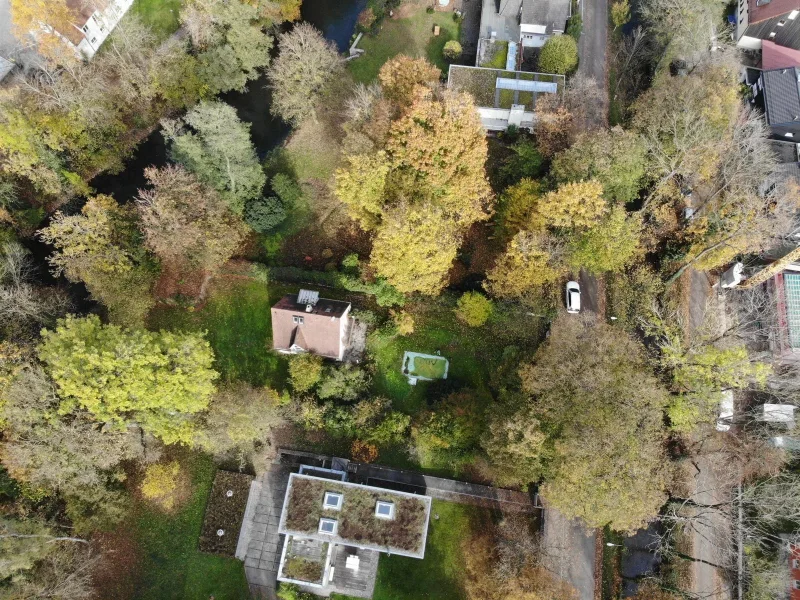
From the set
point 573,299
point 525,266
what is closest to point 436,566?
point 525,266

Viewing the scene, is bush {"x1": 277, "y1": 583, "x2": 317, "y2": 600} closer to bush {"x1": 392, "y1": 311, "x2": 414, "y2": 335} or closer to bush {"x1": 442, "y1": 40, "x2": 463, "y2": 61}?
bush {"x1": 392, "y1": 311, "x2": 414, "y2": 335}

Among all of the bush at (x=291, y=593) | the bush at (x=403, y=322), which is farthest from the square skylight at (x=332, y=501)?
the bush at (x=403, y=322)

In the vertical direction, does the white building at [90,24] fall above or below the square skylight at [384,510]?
above

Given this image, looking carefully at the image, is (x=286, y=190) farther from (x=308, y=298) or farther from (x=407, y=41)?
(x=407, y=41)

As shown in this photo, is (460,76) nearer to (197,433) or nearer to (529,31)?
(529,31)

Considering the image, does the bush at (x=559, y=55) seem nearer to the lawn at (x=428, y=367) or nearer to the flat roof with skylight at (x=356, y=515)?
the lawn at (x=428, y=367)

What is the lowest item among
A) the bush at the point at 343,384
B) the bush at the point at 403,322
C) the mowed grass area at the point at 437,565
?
the mowed grass area at the point at 437,565

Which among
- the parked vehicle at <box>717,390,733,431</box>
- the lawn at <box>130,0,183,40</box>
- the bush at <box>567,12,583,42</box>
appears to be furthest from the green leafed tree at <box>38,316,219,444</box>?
the bush at <box>567,12,583,42</box>
